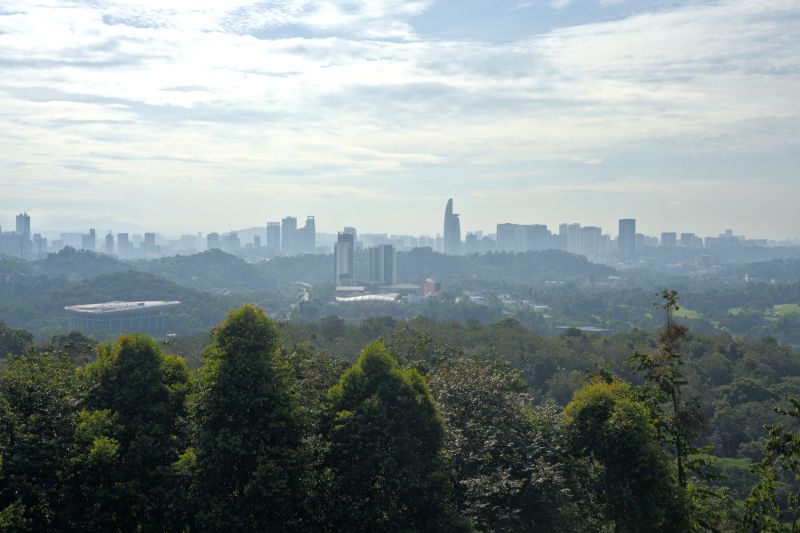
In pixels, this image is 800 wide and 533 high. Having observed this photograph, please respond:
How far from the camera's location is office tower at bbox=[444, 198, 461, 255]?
571ft

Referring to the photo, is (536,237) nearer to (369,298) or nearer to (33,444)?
(369,298)

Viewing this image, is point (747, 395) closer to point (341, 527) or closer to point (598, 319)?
point (341, 527)

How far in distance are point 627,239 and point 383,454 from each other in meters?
192

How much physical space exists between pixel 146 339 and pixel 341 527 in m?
4.50

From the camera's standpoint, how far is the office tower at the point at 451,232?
174125 mm

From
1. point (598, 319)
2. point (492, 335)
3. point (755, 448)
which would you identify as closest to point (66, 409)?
point (755, 448)

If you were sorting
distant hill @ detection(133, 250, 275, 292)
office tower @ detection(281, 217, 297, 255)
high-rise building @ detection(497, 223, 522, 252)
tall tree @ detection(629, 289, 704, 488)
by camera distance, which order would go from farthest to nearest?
office tower @ detection(281, 217, 297, 255)
high-rise building @ detection(497, 223, 522, 252)
distant hill @ detection(133, 250, 275, 292)
tall tree @ detection(629, 289, 704, 488)

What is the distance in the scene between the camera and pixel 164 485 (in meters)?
10.4

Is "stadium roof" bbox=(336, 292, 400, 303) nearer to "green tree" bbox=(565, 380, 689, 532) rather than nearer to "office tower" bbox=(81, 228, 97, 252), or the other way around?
"green tree" bbox=(565, 380, 689, 532)

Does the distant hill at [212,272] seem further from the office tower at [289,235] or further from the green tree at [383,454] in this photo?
the green tree at [383,454]

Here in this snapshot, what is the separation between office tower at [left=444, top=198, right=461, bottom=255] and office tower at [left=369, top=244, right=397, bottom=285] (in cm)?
6837

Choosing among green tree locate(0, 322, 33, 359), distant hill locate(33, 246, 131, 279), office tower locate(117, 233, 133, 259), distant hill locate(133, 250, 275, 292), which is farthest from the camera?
office tower locate(117, 233, 133, 259)

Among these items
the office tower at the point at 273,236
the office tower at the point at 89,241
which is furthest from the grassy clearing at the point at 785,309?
the office tower at the point at 89,241

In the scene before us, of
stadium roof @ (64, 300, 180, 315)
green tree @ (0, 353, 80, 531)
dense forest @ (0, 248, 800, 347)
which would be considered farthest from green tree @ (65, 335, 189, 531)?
stadium roof @ (64, 300, 180, 315)
